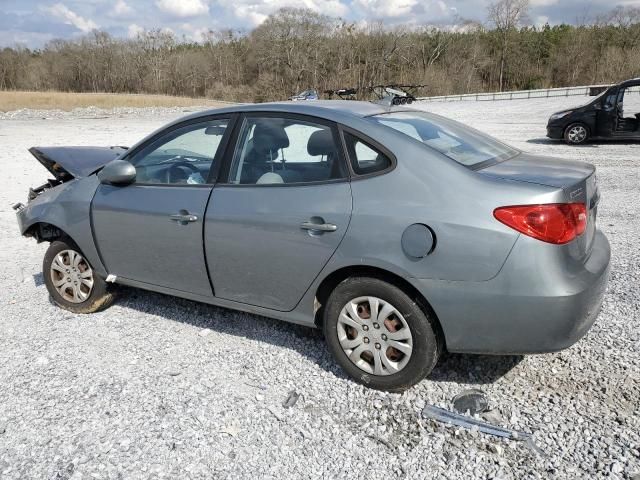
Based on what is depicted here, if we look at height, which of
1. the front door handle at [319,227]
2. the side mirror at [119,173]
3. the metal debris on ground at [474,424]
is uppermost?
the side mirror at [119,173]

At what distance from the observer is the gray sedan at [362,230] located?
2.77m

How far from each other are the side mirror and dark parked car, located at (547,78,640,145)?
13.4 m

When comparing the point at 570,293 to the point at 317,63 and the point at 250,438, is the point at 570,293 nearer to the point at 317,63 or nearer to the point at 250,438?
the point at 250,438

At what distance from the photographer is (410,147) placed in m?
3.07

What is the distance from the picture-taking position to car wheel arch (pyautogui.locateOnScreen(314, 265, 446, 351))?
9.88 feet

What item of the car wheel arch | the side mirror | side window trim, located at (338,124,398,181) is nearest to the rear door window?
side window trim, located at (338,124,398,181)

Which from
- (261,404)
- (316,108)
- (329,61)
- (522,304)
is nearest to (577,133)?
(316,108)

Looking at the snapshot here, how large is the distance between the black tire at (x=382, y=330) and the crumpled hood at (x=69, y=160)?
2556 mm

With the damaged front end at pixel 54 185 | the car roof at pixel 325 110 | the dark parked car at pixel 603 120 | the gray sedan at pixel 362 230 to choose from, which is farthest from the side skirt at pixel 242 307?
the dark parked car at pixel 603 120

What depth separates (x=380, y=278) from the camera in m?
3.08

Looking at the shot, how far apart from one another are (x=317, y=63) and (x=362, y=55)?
7197 millimetres

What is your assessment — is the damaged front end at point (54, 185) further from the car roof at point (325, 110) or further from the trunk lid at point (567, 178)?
the trunk lid at point (567, 178)

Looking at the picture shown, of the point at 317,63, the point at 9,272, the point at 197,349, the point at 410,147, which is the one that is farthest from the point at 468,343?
the point at 317,63

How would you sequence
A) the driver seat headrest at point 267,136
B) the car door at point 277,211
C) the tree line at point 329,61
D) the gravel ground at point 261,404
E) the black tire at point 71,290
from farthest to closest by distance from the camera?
the tree line at point 329,61
the black tire at point 71,290
the driver seat headrest at point 267,136
the car door at point 277,211
the gravel ground at point 261,404
